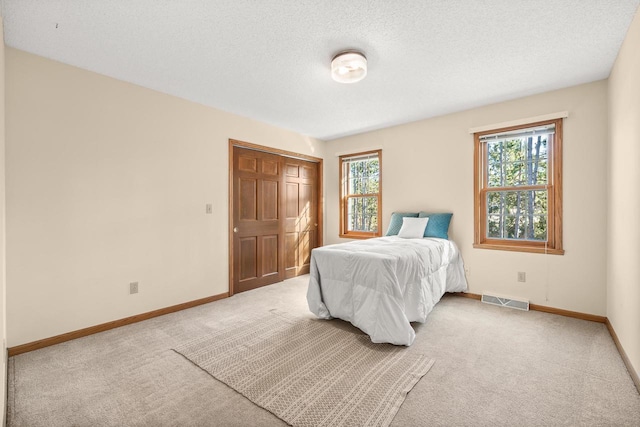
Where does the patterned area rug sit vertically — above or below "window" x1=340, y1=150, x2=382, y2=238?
below

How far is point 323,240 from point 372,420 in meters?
3.91

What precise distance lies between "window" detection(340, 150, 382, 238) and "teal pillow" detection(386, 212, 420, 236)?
0.45 m

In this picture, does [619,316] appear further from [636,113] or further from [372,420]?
[372,420]

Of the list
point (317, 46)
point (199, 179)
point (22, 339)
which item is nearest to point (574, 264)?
point (317, 46)

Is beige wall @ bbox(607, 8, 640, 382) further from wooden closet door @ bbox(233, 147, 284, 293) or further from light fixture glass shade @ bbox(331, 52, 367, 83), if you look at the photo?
wooden closet door @ bbox(233, 147, 284, 293)

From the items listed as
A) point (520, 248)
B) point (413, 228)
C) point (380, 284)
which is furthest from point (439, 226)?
point (380, 284)

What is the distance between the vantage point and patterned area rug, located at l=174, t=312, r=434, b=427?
1711 millimetres

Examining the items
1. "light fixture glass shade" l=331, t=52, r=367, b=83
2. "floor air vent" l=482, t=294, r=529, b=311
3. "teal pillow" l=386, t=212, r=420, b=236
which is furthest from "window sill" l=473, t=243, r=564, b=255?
"light fixture glass shade" l=331, t=52, r=367, b=83

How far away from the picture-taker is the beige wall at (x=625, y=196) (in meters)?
1.99

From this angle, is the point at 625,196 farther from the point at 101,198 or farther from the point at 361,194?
the point at 101,198

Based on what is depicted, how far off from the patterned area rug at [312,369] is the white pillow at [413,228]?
1.60 m

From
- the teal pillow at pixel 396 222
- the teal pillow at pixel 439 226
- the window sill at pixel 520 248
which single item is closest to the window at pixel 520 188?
the window sill at pixel 520 248

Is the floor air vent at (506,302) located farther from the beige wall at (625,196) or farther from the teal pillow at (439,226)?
the teal pillow at (439,226)

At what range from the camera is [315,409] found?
67.4 inches
